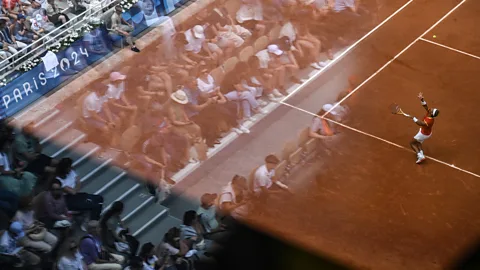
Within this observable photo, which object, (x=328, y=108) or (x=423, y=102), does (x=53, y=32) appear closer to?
(x=328, y=108)

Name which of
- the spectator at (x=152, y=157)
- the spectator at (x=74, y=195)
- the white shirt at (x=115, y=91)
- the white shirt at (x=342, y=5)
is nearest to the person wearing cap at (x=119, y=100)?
the white shirt at (x=115, y=91)

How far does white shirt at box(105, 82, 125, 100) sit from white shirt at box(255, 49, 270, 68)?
2299 millimetres

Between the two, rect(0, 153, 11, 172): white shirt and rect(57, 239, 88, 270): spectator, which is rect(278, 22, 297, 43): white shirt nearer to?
rect(0, 153, 11, 172): white shirt

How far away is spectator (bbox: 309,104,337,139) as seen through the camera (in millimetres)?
15742

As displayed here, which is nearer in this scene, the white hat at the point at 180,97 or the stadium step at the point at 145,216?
the stadium step at the point at 145,216

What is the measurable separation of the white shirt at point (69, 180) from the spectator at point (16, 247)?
1019mm

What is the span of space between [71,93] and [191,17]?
3.07m

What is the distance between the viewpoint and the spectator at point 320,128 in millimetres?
15742

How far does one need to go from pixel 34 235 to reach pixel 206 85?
431 centimetres

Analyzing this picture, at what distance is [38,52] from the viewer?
1670 centimetres

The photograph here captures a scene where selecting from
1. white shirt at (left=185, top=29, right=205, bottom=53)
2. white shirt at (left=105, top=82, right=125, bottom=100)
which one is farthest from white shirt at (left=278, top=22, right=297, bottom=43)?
white shirt at (left=105, top=82, right=125, bottom=100)

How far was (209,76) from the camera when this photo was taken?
54.2ft

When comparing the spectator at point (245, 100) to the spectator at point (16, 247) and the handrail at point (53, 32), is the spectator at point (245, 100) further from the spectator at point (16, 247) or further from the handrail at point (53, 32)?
the spectator at point (16, 247)

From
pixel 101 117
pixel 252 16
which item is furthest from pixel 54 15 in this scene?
pixel 252 16
